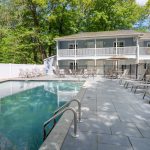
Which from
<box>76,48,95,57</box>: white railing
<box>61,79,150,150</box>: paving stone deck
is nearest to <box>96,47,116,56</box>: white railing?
<box>76,48,95,57</box>: white railing

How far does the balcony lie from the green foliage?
6274 mm

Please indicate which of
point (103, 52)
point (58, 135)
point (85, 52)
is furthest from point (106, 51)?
point (58, 135)

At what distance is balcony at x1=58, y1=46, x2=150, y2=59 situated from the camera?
2122 cm

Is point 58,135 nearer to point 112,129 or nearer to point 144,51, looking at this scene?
point 112,129

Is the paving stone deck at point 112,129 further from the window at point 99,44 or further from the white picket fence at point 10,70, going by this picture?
the window at point 99,44

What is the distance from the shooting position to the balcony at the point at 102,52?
21220 mm

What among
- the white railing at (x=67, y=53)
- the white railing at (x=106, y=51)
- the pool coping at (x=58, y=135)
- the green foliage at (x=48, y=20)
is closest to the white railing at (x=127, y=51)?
the white railing at (x=106, y=51)

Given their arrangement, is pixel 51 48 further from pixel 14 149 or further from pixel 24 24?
pixel 14 149

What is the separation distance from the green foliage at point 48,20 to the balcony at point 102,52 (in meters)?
6.27

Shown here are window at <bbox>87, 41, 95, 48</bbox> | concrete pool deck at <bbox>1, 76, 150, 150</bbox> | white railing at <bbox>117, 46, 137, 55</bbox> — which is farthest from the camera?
window at <bbox>87, 41, 95, 48</bbox>

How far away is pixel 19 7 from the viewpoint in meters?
27.7

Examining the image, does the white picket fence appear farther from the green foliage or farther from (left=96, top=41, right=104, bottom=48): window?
(left=96, top=41, right=104, bottom=48): window

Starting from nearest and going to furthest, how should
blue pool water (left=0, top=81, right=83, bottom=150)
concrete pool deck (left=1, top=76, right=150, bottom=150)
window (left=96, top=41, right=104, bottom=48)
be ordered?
concrete pool deck (left=1, top=76, right=150, bottom=150) → blue pool water (left=0, top=81, right=83, bottom=150) → window (left=96, top=41, right=104, bottom=48)

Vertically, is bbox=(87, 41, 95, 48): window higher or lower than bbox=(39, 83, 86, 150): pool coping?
higher
